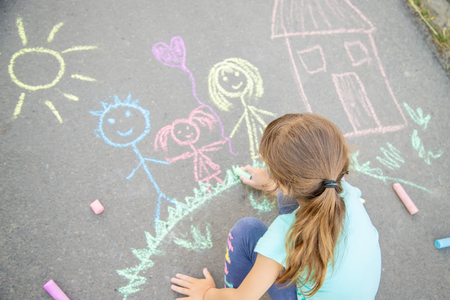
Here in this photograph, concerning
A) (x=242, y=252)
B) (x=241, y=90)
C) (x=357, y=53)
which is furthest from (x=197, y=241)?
(x=357, y=53)

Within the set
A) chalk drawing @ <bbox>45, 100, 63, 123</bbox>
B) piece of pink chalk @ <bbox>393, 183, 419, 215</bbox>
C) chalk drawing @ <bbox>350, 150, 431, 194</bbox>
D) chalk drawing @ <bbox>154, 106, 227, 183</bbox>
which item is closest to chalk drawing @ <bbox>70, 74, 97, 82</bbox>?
chalk drawing @ <bbox>45, 100, 63, 123</bbox>

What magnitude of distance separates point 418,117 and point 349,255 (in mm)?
1874

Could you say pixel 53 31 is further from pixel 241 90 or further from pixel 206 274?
pixel 206 274

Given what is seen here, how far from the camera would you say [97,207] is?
1.67 metres

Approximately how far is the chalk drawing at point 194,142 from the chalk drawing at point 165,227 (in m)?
0.07

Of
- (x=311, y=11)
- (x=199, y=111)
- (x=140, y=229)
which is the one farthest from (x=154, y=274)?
(x=311, y=11)

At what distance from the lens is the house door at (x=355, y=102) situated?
224cm

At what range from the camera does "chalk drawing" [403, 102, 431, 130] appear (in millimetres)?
2352

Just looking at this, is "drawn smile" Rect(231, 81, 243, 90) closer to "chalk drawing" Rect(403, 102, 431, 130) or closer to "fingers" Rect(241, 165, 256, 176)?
"fingers" Rect(241, 165, 256, 176)

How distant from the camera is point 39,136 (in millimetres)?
1734

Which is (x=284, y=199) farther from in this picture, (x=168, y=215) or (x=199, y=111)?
(x=199, y=111)

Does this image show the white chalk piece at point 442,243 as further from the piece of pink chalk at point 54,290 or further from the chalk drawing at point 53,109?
the chalk drawing at point 53,109

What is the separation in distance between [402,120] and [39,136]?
2768mm

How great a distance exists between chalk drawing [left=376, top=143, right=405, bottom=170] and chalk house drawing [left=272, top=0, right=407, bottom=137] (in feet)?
0.54
